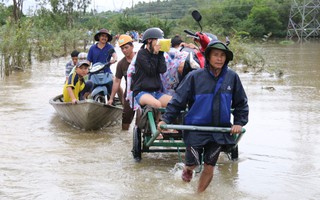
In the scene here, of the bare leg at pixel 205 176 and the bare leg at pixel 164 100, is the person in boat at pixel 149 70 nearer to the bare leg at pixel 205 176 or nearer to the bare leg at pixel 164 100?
the bare leg at pixel 164 100

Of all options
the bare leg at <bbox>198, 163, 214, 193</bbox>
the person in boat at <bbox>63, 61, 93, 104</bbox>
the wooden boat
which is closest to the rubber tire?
the person in boat at <bbox>63, 61, 93, 104</bbox>

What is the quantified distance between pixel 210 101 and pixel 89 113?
3823 millimetres

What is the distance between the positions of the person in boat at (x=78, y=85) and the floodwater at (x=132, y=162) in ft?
2.13

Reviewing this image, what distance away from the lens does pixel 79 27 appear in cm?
4325

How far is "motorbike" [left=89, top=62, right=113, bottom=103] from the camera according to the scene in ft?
29.2

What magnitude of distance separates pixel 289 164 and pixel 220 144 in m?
2.33

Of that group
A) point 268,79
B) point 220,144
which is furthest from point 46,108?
point 268,79

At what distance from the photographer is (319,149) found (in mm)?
7336

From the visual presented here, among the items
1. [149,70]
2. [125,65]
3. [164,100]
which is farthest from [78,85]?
[164,100]

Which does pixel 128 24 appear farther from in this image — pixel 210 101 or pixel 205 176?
pixel 210 101

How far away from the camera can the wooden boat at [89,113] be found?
7898 millimetres

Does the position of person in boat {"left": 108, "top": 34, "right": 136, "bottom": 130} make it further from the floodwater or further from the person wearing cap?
the person wearing cap

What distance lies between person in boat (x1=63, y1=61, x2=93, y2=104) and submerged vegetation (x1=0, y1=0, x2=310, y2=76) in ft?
27.3

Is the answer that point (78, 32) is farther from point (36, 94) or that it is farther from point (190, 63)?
point (190, 63)
